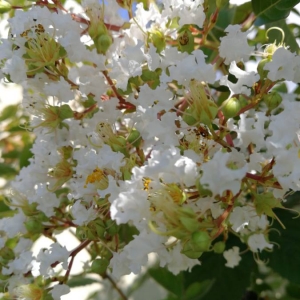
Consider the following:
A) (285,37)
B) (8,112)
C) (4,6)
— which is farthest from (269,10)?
(8,112)

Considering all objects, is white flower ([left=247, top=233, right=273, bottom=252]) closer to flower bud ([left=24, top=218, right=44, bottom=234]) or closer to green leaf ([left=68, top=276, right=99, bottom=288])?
flower bud ([left=24, top=218, right=44, bottom=234])

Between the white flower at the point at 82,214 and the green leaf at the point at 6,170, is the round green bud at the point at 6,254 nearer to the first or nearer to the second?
the white flower at the point at 82,214

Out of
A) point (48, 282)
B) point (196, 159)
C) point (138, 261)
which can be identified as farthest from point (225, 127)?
point (48, 282)

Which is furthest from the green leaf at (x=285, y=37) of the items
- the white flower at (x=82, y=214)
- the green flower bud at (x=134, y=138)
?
the white flower at (x=82, y=214)

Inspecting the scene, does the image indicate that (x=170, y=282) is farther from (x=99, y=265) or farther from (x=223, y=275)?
(x=99, y=265)

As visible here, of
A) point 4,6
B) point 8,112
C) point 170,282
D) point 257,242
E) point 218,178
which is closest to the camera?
point 218,178

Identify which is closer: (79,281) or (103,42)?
(103,42)
